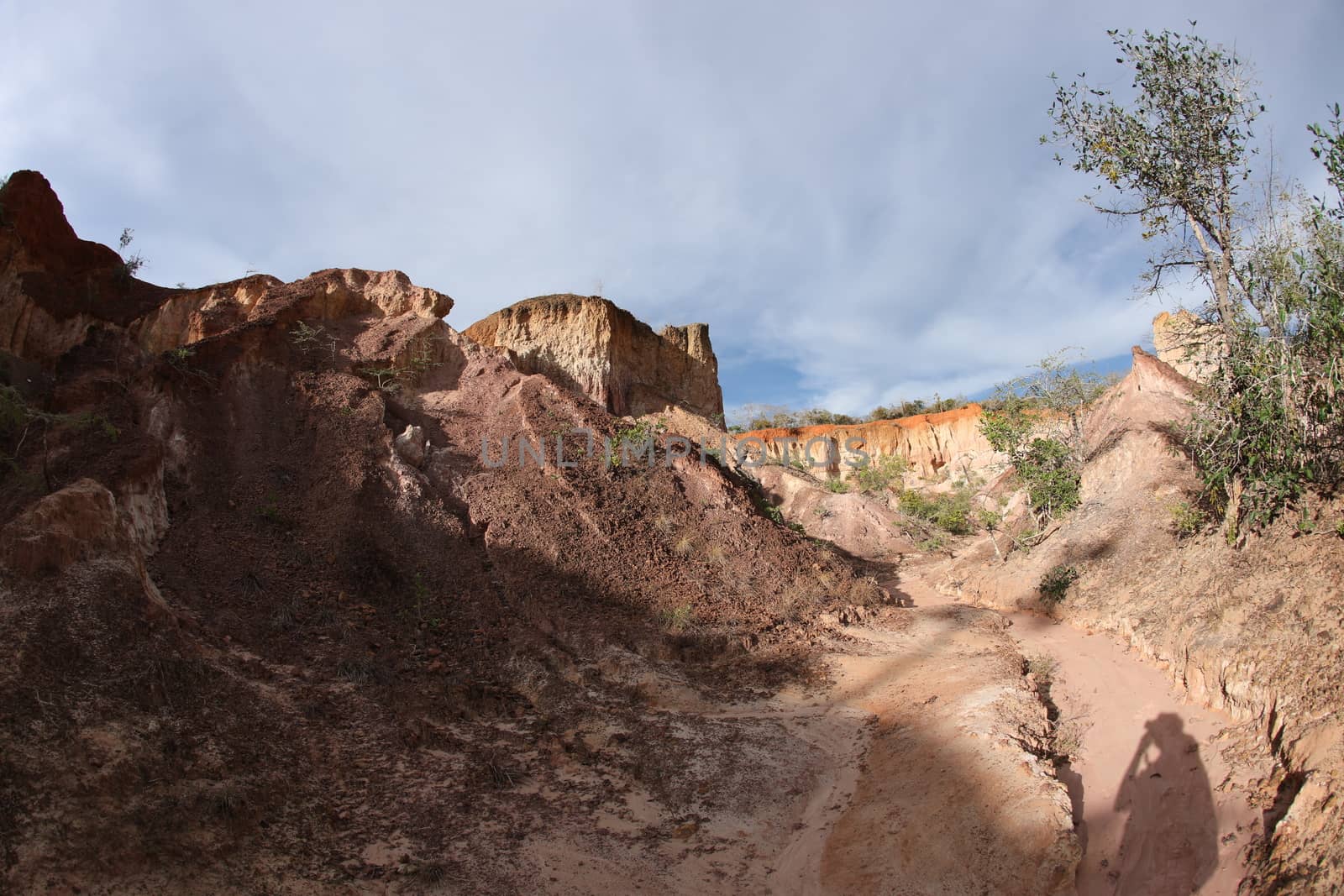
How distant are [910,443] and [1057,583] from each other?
32.0 m

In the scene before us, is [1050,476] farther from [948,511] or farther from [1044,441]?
[948,511]

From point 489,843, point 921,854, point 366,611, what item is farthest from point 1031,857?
point 366,611

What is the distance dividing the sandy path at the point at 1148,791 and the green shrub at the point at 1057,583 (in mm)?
3939

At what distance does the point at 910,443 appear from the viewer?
43.6 metres

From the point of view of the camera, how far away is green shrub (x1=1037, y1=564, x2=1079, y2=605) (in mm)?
12508

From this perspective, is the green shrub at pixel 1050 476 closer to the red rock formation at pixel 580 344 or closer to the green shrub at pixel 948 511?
the green shrub at pixel 948 511

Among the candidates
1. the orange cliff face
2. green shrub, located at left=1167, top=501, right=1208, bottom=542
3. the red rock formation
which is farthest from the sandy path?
the orange cliff face

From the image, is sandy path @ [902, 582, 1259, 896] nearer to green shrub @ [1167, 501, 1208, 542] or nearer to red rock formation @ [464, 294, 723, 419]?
green shrub @ [1167, 501, 1208, 542]

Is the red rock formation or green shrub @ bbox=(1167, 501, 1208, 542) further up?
the red rock formation

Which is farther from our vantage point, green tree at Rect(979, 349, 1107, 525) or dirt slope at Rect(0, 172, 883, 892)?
green tree at Rect(979, 349, 1107, 525)

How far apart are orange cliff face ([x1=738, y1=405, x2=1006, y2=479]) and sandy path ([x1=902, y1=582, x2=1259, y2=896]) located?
109ft

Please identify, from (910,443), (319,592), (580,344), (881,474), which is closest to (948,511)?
(580,344)

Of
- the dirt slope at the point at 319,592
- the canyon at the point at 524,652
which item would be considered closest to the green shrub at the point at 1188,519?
the canyon at the point at 524,652

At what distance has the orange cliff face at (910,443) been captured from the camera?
41.8 metres
